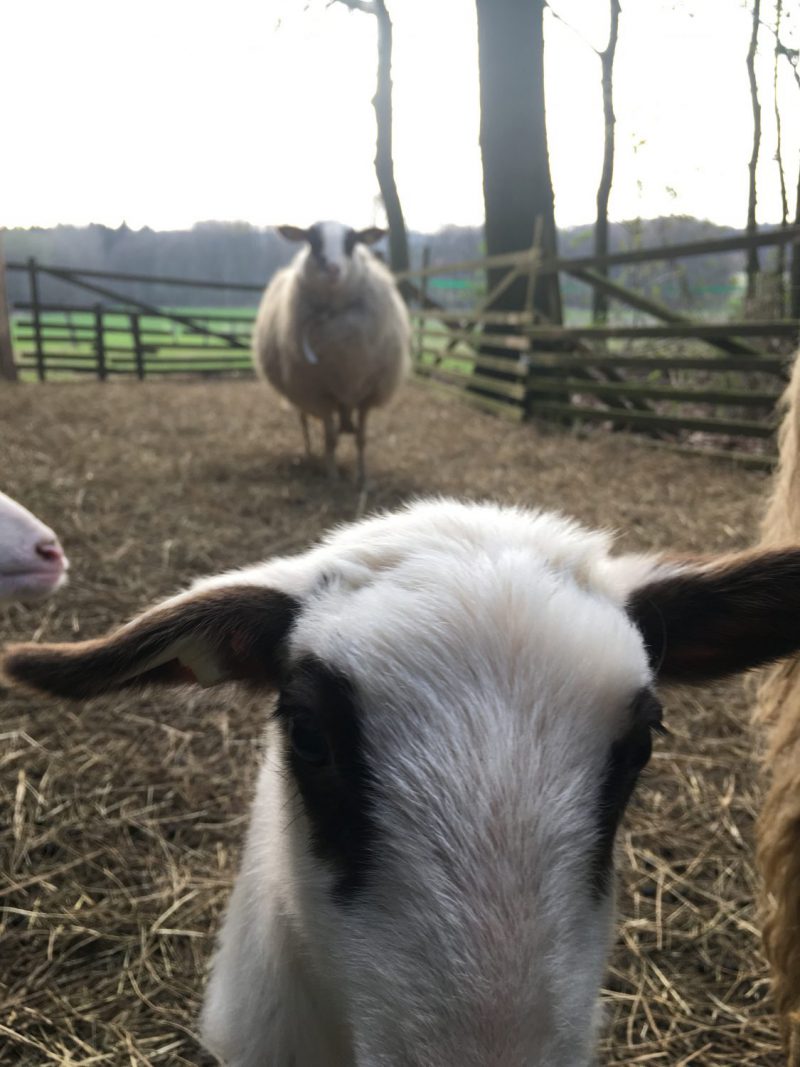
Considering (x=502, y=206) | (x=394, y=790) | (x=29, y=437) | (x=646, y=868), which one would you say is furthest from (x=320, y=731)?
(x=502, y=206)

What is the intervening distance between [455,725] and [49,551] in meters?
2.36

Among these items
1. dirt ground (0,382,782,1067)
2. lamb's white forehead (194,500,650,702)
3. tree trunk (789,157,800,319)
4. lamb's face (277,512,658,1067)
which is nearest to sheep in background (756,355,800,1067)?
dirt ground (0,382,782,1067)

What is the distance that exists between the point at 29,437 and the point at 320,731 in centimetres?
827

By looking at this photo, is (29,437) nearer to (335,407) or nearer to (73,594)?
(335,407)

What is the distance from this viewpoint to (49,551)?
296cm

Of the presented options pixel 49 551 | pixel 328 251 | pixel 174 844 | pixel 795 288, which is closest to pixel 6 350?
pixel 328 251

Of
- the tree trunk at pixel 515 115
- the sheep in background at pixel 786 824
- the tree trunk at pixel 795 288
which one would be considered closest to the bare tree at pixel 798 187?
the tree trunk at pixel 795 288

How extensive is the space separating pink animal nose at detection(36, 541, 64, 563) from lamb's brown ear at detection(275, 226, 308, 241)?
5.32 metres

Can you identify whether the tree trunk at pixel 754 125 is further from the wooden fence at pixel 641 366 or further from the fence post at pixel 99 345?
the fence post at pixel 99 345

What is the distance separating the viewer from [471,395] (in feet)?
42.3

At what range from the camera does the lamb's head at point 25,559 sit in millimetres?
2822

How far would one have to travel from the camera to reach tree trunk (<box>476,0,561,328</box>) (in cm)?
1234

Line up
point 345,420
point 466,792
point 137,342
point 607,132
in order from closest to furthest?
point 466,792 < point 345,420 < point 137,342 < point 607,132

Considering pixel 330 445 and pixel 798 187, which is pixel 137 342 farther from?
pixel 798 187
